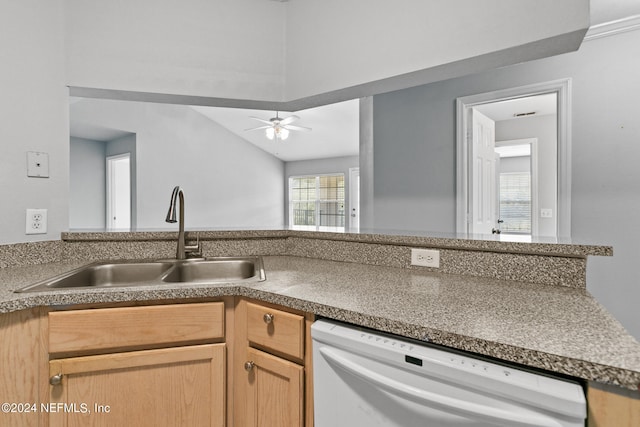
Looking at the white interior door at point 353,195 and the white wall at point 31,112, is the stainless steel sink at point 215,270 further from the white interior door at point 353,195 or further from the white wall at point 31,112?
the white interior door at point 353,195

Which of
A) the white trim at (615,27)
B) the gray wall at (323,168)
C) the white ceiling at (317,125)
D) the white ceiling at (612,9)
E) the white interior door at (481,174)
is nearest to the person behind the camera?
the white ceiling at (612,9)

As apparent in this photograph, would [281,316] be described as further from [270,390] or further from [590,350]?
[590,350]

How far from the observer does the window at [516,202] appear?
24.4 ft

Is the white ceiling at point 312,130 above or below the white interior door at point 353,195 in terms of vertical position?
above

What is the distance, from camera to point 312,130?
6559 mm

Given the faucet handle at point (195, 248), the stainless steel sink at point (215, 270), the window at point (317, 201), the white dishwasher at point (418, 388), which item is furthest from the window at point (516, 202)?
the white dishwasher at point (418, 388)

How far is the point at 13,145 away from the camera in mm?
1480

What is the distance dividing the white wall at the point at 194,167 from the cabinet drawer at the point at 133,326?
3848 mm

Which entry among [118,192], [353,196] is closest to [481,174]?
[353,196]

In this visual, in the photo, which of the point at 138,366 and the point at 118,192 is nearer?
the point at 138,366

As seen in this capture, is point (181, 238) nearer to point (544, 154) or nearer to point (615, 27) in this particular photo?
point (615, 27)

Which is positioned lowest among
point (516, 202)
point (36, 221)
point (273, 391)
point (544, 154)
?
point (273, 391)

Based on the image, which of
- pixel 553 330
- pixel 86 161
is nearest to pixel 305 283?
pixel 553 330

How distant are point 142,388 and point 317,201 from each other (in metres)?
7.39
